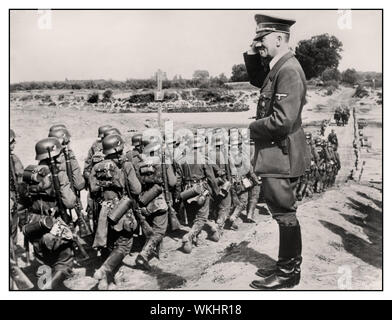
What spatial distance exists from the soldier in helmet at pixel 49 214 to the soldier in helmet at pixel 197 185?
102 inches

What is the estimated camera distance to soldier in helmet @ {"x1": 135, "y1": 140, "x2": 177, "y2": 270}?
884 cm

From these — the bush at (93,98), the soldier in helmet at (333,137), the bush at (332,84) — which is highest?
the bush at (332,84)

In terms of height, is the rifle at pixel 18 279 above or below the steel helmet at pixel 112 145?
below

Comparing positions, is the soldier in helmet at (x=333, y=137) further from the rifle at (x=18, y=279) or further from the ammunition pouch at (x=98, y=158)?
the rifle at (x=18, y=279)

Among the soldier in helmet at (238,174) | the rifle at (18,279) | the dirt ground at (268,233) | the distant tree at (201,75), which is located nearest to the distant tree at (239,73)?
the distant tree at (201,75)

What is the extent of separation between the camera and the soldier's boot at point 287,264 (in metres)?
7.58

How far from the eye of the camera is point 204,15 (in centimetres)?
916

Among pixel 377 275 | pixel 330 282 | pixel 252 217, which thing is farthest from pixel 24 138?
pixel 377 275

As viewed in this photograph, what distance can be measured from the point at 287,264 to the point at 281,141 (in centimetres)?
→ 178

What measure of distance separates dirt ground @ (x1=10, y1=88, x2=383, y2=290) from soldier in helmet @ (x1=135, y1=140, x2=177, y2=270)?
29 centimetres

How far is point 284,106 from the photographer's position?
7332 mm

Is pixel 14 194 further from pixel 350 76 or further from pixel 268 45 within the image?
pixel 350 76

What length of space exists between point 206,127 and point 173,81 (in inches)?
45.6

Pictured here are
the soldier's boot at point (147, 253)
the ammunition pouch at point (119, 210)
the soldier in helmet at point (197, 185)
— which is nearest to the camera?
the ammunition pouch at point (119, 210)
